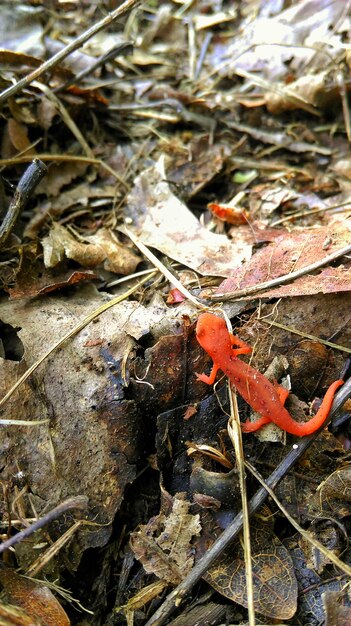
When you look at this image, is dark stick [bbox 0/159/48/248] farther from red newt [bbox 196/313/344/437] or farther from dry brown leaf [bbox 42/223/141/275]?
red newt [bbox 196/313/344/437]

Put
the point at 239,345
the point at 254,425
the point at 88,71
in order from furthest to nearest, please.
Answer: the point at 88,71
the point at 239,345
the point at 254,425

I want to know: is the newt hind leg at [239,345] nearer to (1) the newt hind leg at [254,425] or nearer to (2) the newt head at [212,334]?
(2) the newt head at [212,334]

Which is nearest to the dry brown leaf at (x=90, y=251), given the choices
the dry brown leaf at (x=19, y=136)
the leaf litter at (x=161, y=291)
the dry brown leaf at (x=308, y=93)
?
the leaf litter at (x=161, y=291)

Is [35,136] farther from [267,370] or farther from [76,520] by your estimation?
[76,520]

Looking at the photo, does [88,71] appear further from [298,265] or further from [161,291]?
[298,265]

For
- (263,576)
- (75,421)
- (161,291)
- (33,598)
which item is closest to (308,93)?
(161,291)

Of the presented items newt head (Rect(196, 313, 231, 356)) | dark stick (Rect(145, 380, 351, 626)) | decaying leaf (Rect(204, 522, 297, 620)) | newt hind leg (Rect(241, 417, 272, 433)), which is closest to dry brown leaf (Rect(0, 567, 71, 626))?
dark stick (Rect(145, 380, 351, 626))
